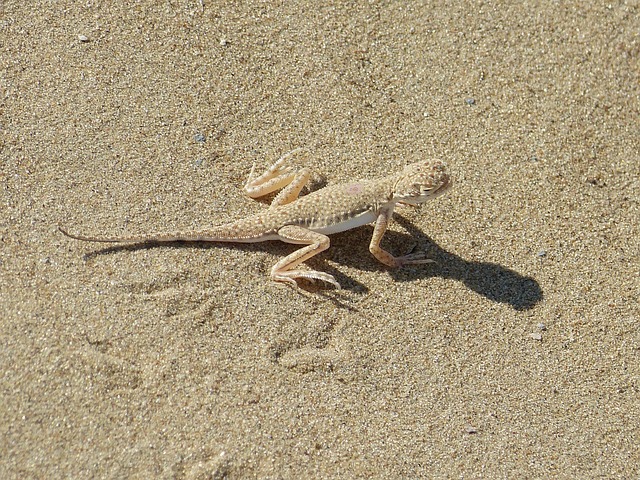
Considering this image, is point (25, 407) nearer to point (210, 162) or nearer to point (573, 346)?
point (210, 162)

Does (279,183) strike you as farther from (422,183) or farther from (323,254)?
(422,183)

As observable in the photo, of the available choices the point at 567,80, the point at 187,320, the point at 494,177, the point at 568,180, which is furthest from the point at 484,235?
the point at 187,320

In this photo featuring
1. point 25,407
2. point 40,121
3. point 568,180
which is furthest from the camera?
point 568,180

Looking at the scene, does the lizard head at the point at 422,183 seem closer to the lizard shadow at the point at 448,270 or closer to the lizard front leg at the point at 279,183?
the lizard shadow at the point at 448,270

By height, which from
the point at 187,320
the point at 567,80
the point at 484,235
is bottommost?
the point at 187,320

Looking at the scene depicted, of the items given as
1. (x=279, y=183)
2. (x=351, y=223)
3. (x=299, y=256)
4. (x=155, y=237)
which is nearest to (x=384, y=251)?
(x=351, y=223)

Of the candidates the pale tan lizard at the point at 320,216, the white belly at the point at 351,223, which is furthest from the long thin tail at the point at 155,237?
the white belly at the point at 351,223

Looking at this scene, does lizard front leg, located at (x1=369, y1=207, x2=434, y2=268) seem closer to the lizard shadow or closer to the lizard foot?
the lizard shadow

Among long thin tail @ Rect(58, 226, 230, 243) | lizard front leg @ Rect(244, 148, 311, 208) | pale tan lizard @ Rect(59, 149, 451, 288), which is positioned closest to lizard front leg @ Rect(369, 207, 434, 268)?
pale tan lizard @ Rect(59, 149, 451, 288)
